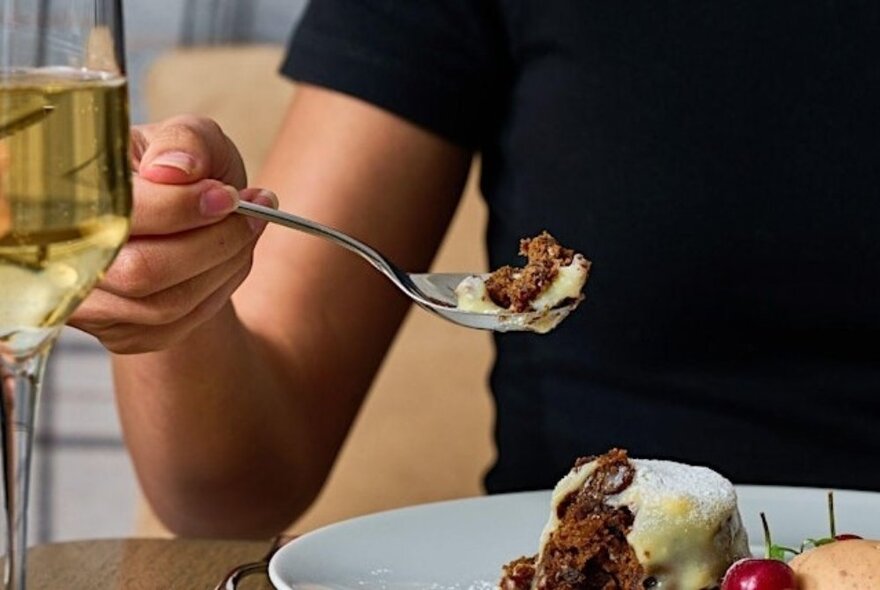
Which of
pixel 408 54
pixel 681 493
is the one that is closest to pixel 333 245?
pixel 408 54

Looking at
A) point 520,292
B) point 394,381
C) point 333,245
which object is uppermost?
point 520,292

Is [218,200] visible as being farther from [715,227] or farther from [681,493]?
[715,227]

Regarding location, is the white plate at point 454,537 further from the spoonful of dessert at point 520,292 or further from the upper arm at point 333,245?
the upper arm at point 333,245

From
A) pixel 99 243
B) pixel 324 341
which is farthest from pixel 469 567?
pixel 324 341

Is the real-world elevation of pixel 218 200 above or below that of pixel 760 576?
above

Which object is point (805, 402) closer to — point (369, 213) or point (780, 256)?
point (780, 256)
